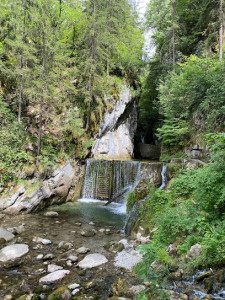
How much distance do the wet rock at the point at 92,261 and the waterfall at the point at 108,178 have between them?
603 centimetres

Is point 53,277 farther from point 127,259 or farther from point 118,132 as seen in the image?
point 118,132

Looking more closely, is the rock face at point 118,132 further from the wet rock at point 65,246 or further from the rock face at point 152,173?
the wet rock at point 65,246

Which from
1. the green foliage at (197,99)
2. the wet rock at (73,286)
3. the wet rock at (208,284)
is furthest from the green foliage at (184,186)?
the wet rock at (73,286)

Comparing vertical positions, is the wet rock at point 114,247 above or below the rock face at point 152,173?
below

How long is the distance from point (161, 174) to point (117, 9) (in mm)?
15334

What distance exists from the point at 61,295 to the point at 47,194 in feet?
20.4

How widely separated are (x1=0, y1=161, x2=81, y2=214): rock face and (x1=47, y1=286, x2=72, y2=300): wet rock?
17.9 ft

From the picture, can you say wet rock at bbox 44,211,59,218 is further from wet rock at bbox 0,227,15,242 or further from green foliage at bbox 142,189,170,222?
green foliage at bbox 142,189,170,222

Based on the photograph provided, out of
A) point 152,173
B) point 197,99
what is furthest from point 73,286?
point 197,99

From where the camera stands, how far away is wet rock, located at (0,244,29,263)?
4448 millimetres

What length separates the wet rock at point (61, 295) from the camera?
3.09m

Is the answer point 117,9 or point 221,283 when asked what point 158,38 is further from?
point 221,283

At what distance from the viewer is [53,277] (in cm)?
369

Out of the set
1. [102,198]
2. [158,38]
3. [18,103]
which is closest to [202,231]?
[102,198]
